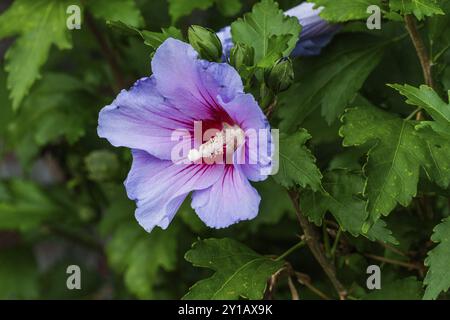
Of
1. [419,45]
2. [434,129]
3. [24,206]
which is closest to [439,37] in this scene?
[419,45]

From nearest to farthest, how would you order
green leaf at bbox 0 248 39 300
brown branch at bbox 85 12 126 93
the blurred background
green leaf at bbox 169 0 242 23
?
green leaf at bbox 169 0 242 23 → the blurred background → brown branch at bbox 85 12 126 93 → green leaf at bbox 0 248 39 300

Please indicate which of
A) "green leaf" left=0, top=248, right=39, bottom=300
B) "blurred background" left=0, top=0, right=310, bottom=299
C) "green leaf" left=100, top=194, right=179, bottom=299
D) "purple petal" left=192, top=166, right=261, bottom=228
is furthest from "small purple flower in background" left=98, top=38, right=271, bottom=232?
"green leaf" left=0, top=248, right=39, bottom=300

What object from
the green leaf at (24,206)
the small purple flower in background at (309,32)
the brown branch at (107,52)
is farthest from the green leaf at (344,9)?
the green leaf at (24,206)

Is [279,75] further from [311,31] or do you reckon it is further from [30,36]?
[30,36]

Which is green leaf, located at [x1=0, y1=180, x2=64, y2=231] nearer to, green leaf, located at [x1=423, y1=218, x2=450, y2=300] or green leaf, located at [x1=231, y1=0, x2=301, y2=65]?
green leaf, located at [x1=231, y1=0, x2=301, y2=65]

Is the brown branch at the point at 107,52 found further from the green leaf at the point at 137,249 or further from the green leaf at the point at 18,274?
the green leaf at the point at 18,274

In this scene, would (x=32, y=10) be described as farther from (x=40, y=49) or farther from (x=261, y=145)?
(x=261, y=145)
